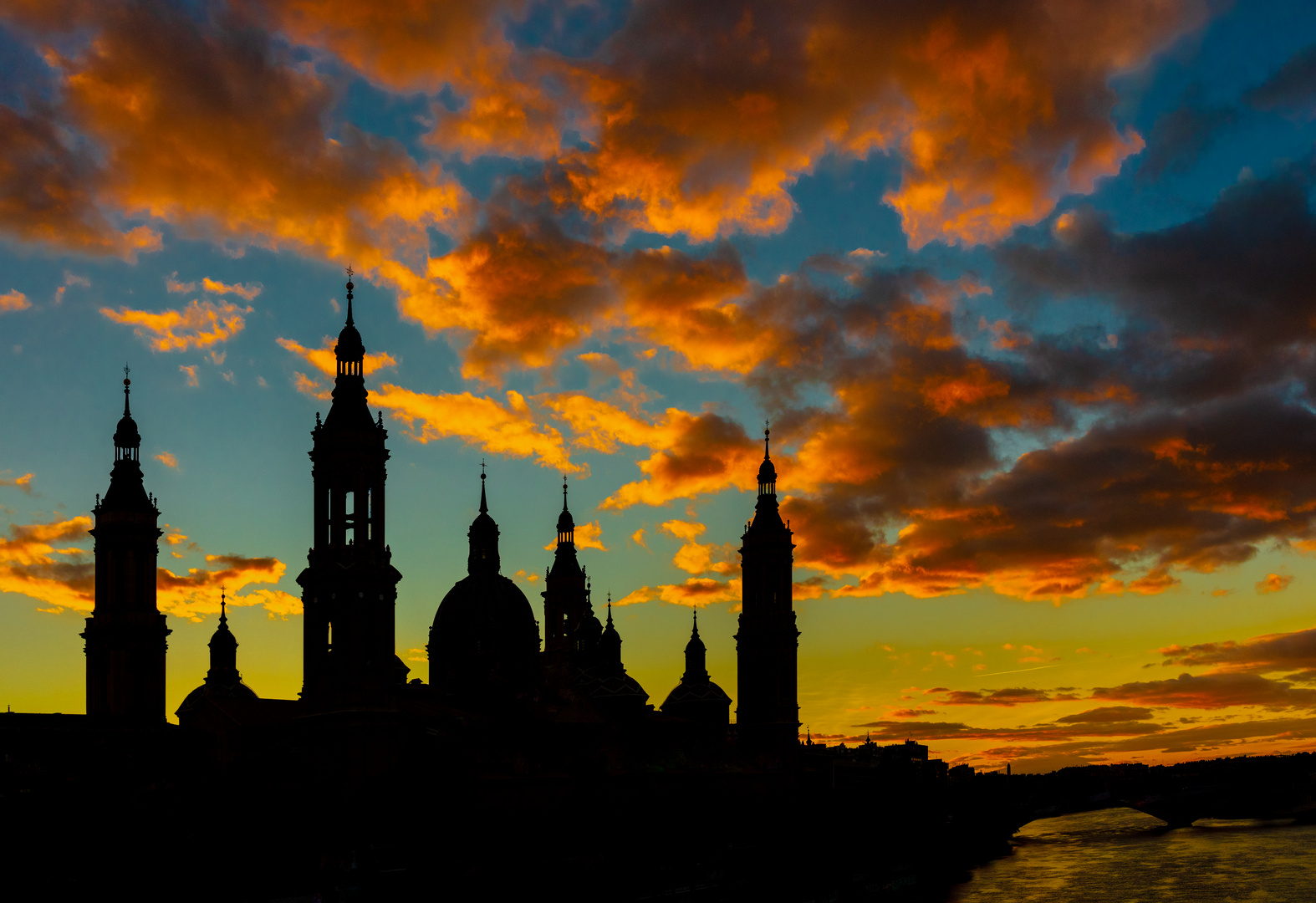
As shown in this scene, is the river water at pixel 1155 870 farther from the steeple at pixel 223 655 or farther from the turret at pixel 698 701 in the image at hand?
the steeple at pixel 223 655

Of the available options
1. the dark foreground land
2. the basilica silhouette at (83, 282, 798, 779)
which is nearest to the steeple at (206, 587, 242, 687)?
the basilica silhouette at (83, 282, 798, 779)

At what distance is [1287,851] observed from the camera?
13812cm

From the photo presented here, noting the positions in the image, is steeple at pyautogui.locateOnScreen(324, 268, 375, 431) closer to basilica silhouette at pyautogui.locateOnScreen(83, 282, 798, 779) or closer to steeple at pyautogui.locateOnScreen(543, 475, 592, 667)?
basilica silhouette at pyautogui.locateOnScreen(83, 282, 798, 779)

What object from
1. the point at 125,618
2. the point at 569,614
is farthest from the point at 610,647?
the point at 125,618

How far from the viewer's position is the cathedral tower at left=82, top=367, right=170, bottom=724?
306ft

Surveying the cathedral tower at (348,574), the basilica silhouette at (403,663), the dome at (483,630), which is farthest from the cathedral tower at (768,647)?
the cathedral tower at (348,574)

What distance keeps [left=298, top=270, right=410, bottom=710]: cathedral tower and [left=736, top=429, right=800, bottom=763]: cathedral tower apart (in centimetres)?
4425

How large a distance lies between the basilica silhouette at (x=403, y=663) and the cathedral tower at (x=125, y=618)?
124mm

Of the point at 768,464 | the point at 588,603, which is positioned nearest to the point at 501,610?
the point at 588,603

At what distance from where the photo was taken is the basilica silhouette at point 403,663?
81875 mm

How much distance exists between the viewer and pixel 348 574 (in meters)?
81.9

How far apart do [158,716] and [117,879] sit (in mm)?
31453

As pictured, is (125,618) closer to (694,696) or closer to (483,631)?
(483,631)

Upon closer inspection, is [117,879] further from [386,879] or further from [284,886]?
[386,879]
